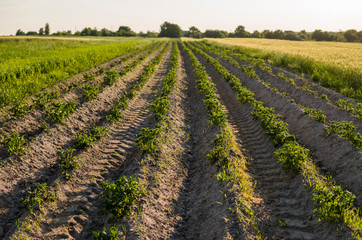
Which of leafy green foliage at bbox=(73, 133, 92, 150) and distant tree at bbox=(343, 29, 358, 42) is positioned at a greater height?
distant tree at bbox=(343, 29, 358, 42)

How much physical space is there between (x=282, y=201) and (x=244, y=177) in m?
0.98

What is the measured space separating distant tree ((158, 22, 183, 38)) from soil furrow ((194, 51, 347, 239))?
12385 cm

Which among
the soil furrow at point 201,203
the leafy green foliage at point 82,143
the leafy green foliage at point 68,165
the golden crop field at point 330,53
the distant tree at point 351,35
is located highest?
the distant tree at point 351,35

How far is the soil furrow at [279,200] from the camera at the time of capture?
471 centimetres

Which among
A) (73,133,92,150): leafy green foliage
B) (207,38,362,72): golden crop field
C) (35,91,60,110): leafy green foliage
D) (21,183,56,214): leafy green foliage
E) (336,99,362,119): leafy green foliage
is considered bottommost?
(21,183,56,214): leafy green foliage

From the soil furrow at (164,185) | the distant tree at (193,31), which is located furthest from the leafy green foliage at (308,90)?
the distant tree at (193,31)

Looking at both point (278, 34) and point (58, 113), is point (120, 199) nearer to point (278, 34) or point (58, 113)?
point (58, 113)

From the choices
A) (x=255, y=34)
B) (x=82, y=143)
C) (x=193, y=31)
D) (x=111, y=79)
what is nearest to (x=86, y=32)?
(x=193, y=31)

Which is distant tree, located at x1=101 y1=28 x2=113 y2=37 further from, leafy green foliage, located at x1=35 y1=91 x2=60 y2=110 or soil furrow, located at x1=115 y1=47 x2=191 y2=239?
soil furrow, located at x1=115 y1=47 x2=191 y2=239

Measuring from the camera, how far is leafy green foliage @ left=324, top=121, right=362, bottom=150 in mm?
7137

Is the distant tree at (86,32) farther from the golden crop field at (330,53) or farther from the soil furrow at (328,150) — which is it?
the soil furrow at (328,150)

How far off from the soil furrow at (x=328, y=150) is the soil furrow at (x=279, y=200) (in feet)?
3.98

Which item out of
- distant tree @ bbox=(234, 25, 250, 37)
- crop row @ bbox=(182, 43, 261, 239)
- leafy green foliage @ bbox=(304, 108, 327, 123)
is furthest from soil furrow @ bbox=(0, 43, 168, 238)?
distant tree @ bbox=(234, 25, 250, 37)

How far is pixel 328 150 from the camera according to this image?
760 cm
